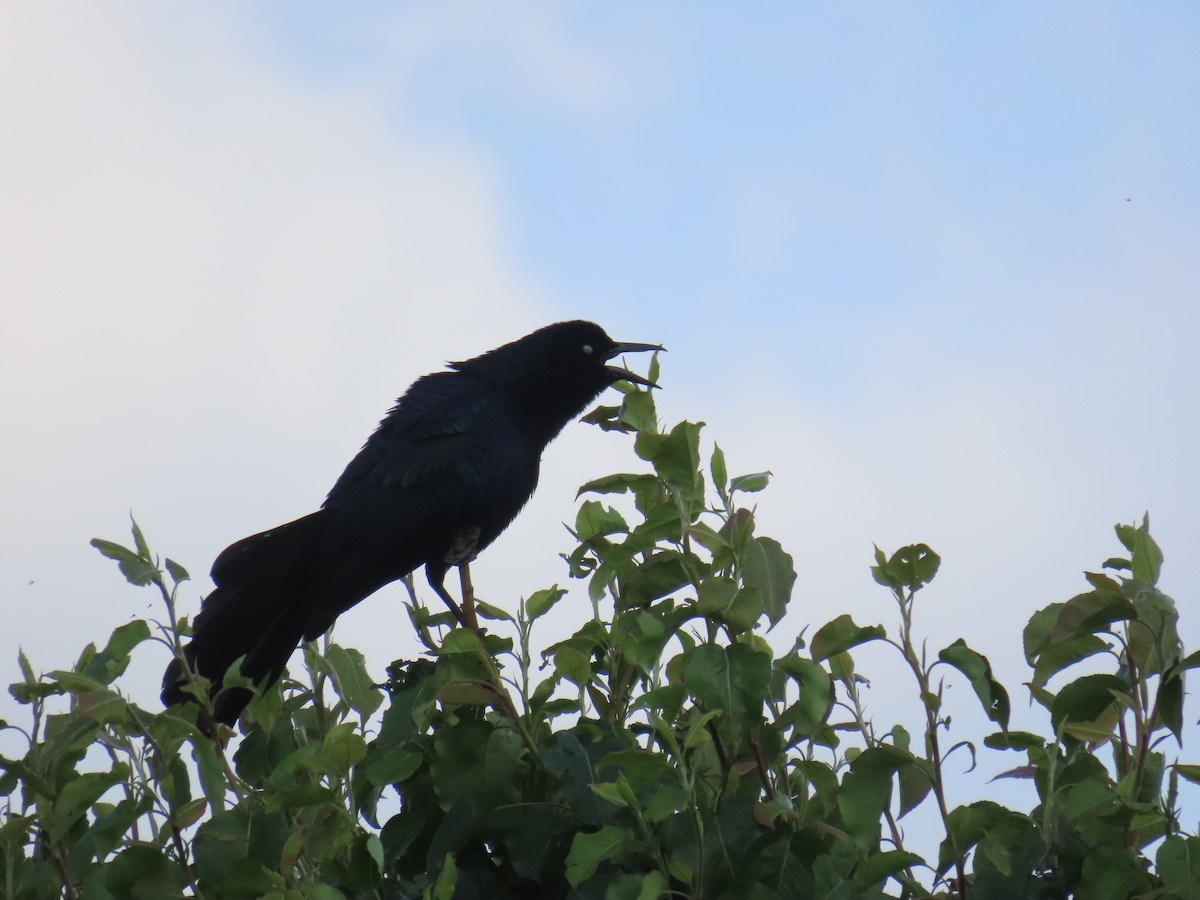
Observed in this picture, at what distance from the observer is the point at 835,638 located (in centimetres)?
246

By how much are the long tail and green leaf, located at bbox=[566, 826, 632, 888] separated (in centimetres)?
341

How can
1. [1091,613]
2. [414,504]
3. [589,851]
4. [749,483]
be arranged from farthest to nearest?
1. [414,504]
2. [749,483]
3. [1091,613]
4. [589,851]

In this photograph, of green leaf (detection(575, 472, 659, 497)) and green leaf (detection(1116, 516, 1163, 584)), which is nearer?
green leaf (detection(1116, 516, 1163, 584))

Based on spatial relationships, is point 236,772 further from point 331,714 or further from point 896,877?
point 896,877

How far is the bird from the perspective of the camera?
5586 millimetres

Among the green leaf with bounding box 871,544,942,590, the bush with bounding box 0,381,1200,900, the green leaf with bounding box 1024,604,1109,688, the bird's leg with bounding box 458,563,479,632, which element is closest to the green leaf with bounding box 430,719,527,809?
the bush with bounding box 0,381,1200,900

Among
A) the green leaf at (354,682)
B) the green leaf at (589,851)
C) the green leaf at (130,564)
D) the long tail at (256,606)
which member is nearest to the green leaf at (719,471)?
the green leaf at (589,851)

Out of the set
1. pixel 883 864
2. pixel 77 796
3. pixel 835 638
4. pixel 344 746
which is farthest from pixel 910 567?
pixel 77 796

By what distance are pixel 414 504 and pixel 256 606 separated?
2.94 ft

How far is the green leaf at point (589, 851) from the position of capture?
2119 millimetres

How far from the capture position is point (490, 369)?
6.82 m

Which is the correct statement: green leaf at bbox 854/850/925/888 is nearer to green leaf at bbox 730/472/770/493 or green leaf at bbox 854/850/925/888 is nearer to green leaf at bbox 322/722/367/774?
green leaf at bbox 730/472/770/493

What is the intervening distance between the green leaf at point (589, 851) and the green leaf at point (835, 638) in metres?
0.55

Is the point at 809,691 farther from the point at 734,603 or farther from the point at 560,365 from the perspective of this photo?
the point at 560,365
